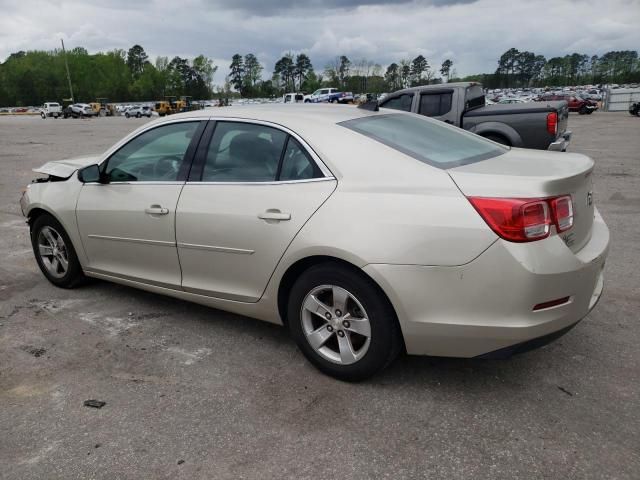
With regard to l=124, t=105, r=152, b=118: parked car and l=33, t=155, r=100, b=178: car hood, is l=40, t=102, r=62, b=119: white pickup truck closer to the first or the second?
l=124, t=105, r=152, b=118: parked car

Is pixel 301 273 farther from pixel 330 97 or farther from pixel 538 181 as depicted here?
pixel 330 97

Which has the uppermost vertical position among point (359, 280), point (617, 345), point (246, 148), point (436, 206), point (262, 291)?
point (246, 148)

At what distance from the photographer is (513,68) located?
158 metres

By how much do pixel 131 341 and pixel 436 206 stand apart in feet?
7.80

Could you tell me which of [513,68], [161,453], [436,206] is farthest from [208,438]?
[513,68]

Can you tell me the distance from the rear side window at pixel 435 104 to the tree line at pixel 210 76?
93070mm

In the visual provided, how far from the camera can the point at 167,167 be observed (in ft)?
12.6

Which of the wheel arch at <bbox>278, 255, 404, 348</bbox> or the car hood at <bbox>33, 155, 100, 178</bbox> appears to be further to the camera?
the car hood at <bbox>33, 155, 100, 178</bbox>

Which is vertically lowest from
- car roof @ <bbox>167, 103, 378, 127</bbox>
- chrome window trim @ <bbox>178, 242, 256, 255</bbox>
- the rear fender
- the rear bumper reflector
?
the rear bumper reflector

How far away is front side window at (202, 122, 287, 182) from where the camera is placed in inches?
131

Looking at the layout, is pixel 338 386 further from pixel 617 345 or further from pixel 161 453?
pixel 617 345

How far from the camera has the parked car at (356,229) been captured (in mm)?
2561

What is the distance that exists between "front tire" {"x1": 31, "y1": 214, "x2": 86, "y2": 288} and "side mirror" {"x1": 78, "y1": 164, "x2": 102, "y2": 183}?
61cm

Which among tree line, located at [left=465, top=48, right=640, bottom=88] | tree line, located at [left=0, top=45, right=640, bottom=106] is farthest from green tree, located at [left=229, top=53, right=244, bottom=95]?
tree line, located at [left=465, top=48, right=640, bottom=88]
